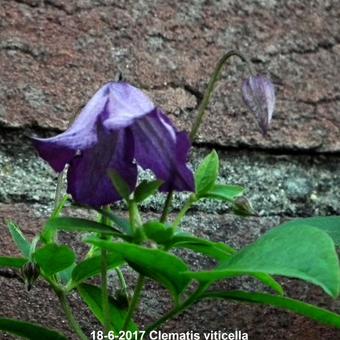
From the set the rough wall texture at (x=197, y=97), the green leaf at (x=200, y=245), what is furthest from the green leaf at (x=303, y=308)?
the rough wall texture at (x=197, y=97)

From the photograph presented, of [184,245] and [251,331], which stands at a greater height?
[184,245]

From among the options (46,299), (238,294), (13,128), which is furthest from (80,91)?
(238,294)

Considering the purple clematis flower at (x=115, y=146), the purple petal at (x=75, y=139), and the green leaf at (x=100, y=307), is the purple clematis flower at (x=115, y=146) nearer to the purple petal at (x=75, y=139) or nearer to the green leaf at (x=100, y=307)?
the purple petal at (x=75, y=139)

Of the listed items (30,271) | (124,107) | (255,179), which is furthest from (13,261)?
(255,179)

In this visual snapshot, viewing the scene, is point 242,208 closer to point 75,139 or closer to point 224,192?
point 224,192

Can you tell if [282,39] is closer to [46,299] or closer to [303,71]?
[303,71]

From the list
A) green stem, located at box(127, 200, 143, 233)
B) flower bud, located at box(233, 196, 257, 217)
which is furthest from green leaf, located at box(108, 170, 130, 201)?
flower bud, located at box(233, 196, 257, 217)
